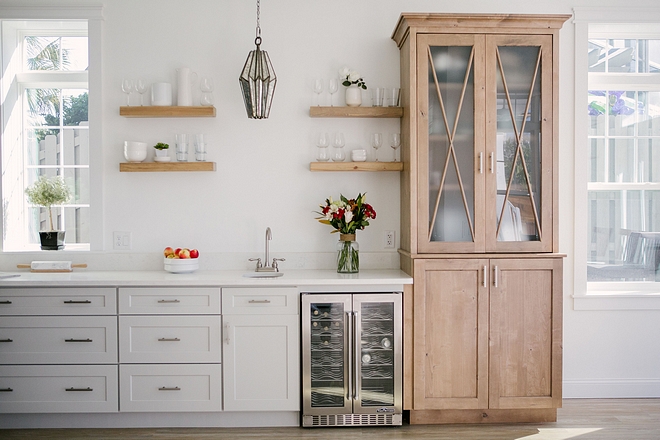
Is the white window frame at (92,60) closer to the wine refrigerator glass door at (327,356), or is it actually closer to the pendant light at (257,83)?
the pendant light at (257,83)

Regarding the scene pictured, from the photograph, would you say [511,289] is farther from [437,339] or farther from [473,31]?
[473,31]

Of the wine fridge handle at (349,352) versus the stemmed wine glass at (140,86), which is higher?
the stemmed wine glass at (140,86)

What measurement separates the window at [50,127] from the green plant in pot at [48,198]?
122 mm

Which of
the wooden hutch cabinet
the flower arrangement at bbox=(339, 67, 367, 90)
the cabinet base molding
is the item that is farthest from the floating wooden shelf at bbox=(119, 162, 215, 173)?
the cabinet base molding

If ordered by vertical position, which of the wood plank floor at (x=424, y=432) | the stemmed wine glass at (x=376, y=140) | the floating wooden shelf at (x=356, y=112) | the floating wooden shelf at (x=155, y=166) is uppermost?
the floating wooden shelf at (x=356, y=112)

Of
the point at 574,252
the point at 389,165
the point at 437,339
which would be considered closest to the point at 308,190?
the point at 389,165

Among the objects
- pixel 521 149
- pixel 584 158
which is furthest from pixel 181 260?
pixel 584 158

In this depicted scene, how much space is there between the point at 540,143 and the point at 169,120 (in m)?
2.40

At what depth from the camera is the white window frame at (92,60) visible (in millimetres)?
3605

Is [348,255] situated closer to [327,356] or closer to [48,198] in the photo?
[327,356]

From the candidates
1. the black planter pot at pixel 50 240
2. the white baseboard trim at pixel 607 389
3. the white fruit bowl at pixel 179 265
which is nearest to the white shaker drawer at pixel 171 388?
the white fruit bowl at pixel 179 265

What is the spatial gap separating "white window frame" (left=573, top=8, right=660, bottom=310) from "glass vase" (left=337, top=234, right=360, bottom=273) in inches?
60.9

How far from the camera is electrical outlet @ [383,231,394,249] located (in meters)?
3.68

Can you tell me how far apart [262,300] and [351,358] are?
2.05 ft
